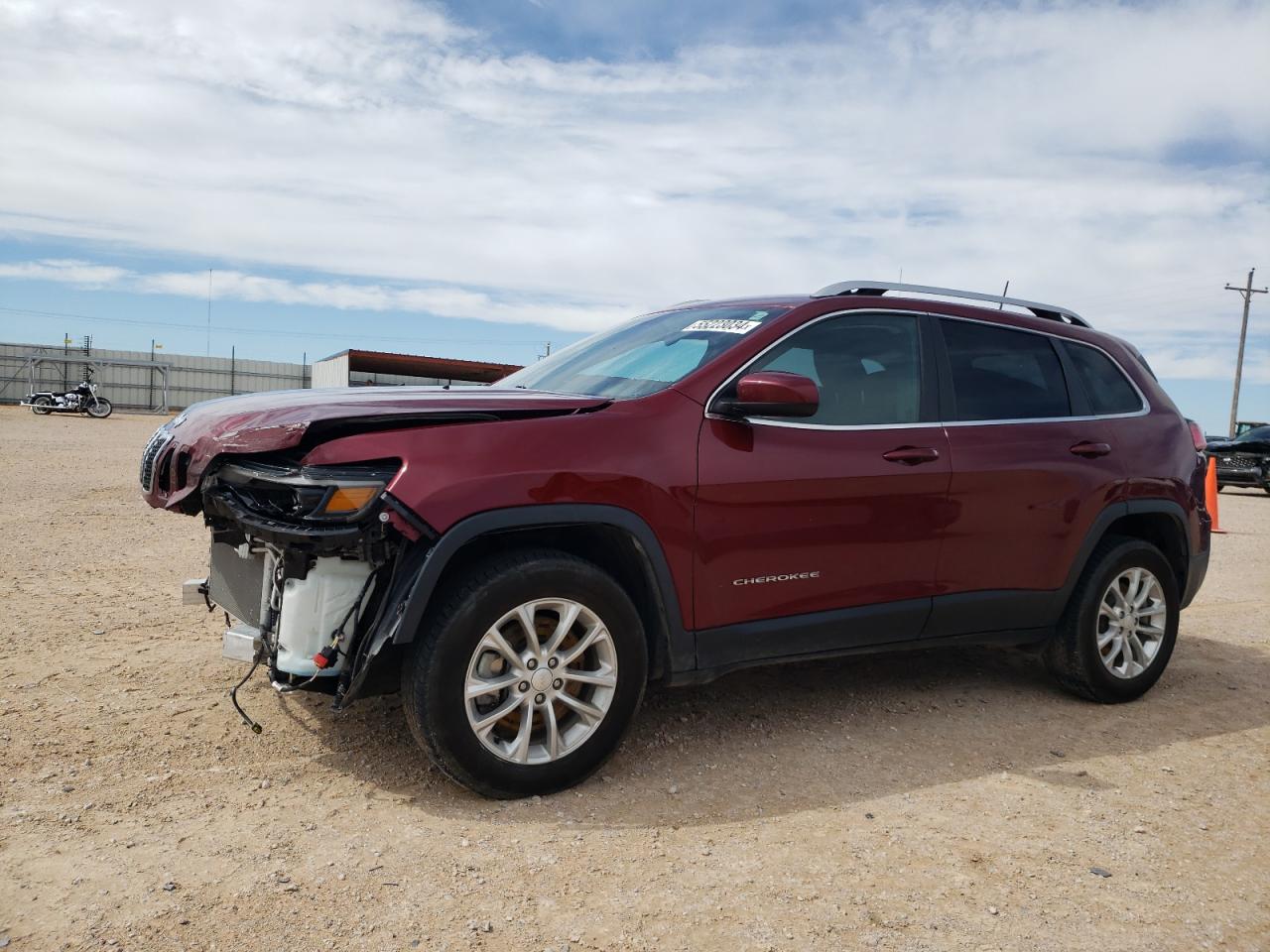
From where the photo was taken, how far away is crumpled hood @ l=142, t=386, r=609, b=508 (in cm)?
329

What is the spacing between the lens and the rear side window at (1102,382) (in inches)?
199

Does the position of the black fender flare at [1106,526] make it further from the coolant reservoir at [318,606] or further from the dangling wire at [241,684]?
the dangling wire at [241,684]

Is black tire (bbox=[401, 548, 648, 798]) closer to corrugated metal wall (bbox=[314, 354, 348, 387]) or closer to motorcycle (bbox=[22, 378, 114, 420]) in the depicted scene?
corrugated metal wall (bbox=[314, 354, 348, 387])

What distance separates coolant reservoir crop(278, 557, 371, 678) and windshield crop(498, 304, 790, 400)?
1.18 meters

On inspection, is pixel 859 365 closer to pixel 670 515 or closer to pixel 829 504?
pixel 829 504

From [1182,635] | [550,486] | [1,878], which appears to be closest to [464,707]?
[550,486]

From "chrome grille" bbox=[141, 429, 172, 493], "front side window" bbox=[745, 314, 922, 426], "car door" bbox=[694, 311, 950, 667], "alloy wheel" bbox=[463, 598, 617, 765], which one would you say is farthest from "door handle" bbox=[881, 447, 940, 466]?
"chrome grille" bbox=[141, 429, 172, 493]

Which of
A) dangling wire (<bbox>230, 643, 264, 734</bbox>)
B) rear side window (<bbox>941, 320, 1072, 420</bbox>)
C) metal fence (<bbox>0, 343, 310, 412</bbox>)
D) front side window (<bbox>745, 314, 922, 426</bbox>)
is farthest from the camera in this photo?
metal fence (<bbox>0, 343, 310, 412</bbox>)

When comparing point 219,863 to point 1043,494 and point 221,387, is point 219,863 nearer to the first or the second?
point 1043,494

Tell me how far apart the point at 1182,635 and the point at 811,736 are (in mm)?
3640

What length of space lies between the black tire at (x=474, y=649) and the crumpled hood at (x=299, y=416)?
1.73 ft

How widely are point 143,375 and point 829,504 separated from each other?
161ft

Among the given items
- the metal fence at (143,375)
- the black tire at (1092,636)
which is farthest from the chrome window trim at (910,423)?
the metal fence at (143,375)

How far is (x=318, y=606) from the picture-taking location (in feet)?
11.0
